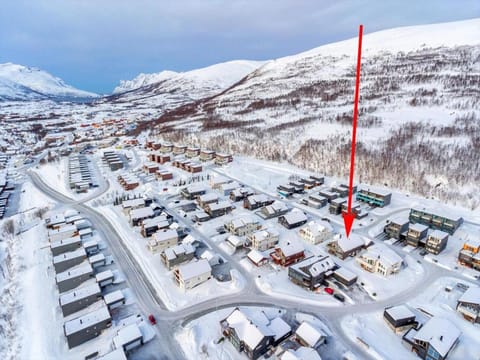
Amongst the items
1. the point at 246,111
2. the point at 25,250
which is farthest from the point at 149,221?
the point at 246,111

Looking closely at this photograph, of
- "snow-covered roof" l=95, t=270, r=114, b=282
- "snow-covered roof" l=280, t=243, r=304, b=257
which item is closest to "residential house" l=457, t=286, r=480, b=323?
"snow-covered roof" l=280, t=243, r=304, b=257

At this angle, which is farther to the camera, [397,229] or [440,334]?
[397,229]

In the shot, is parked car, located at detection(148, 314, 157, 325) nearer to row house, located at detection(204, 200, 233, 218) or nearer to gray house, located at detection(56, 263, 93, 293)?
gray house, located at detection(56, 263, 93, 293)

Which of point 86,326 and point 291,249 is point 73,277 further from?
point 291,249

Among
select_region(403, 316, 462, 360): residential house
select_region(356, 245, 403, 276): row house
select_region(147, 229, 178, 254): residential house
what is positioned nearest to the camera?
select_region(403, 316, 462, 360): residential house

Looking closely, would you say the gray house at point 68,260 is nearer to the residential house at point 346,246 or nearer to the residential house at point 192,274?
the residential house at point 192,274

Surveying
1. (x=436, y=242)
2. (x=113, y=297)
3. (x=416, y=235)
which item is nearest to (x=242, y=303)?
(x=113, y=297)
